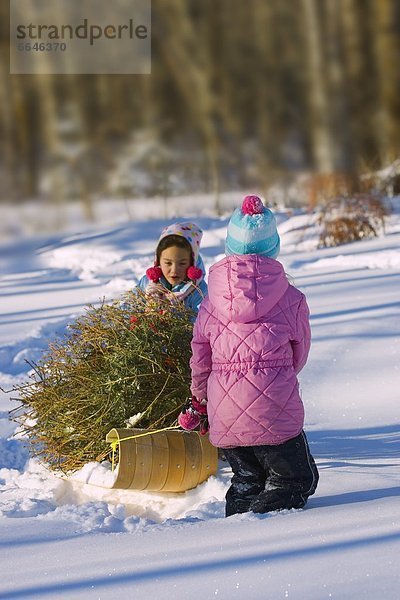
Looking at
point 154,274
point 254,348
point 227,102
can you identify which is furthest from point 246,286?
point 227,102

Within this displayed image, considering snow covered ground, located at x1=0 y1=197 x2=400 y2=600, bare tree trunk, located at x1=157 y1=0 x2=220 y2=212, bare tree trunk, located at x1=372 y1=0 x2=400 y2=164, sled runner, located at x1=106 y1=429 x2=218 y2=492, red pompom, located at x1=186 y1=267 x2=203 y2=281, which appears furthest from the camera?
bare tree trunk, located at x1=157 y1=0 x2=220 y2=212

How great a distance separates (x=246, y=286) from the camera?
2977 mm

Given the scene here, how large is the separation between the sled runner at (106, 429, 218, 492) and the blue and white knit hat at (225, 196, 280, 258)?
2.64 feet

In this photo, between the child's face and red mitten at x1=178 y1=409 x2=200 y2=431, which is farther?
the child's face

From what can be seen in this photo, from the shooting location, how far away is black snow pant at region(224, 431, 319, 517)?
301 centimetres

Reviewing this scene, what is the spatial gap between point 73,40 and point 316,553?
21.2m

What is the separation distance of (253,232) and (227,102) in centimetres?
1956

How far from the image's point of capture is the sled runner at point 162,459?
131 inches

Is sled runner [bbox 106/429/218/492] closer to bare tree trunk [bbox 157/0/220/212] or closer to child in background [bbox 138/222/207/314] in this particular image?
child in background [bbox 138/222/207/314]

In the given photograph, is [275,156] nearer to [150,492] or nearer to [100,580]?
[150,492]

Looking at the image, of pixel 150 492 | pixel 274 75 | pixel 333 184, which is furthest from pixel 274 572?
pixel 274 75

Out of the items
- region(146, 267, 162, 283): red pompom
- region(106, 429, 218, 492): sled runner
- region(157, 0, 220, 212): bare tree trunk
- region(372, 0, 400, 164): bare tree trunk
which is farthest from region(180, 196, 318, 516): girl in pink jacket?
region(372, 0, 400, 164): bare tree trunk

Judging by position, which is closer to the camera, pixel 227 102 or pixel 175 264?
pixel 175 264

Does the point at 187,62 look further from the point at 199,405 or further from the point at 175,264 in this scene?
the point at 199,405
